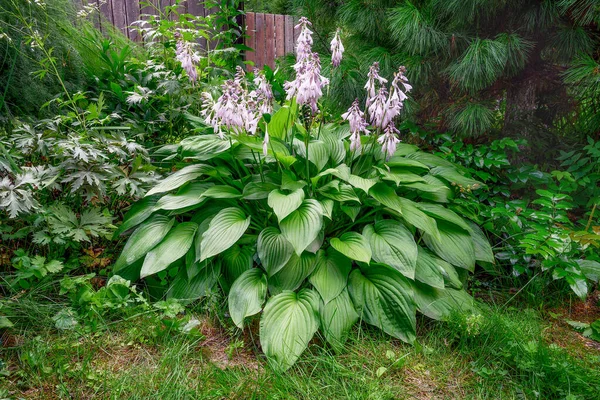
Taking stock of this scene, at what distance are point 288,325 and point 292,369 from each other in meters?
0.20

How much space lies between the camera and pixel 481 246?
2732mm

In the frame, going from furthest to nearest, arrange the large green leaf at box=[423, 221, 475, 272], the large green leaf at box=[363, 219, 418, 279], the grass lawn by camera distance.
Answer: the large green leaf at box=[423, 221, 475, 272], the large green leaf at box=[363, 219, 418, 279], the grass lawn

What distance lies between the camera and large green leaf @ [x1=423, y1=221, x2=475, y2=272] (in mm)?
2584

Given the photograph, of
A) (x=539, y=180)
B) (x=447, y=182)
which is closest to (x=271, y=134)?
(x=447, y=182)

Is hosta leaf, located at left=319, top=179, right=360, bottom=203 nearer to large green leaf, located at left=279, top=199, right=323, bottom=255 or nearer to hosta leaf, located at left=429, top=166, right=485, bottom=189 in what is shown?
large green leaf, located at left=279, top=199, right=323, bottom=255

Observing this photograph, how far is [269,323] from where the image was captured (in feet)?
6.93

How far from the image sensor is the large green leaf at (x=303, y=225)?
7.30 ft

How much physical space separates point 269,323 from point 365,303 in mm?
510

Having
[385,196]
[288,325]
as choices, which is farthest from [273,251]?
[385,196]

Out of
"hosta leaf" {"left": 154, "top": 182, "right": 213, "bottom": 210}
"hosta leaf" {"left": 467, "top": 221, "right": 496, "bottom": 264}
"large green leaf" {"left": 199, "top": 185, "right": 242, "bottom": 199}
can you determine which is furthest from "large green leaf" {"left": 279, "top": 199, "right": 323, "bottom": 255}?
"hosta leaf" {"left": 467, "top": 221, "right": 496, "bottom": 264}

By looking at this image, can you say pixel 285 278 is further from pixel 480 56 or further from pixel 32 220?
pixel 480 56

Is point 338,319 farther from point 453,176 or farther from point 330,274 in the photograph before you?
point 453,176

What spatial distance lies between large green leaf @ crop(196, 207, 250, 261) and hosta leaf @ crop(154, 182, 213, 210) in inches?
8.7

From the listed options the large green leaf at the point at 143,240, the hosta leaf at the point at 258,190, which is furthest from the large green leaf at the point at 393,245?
the large green leaf at the point at 143,240
